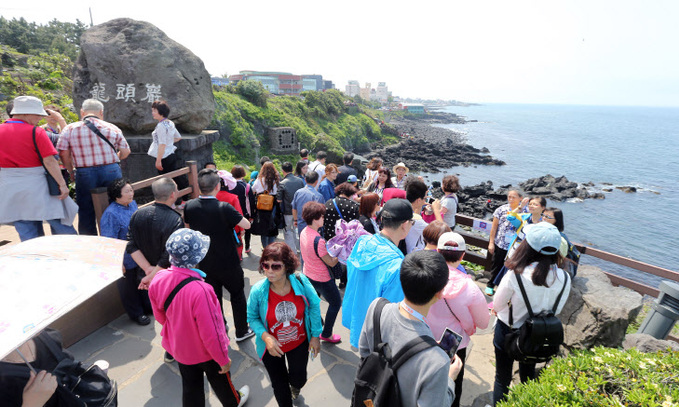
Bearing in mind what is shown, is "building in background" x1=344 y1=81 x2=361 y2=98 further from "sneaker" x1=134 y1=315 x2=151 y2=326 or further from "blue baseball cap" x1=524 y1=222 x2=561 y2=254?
"blue baseball cap" x1=524 y1=222 x2=561 y2=254

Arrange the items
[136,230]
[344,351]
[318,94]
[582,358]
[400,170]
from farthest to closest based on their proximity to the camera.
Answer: [318,94], [400,170], [344,351], [136,230], [582,358]

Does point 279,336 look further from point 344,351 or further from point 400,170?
point 400,170

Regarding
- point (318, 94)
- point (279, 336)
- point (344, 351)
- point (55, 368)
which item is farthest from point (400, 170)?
point (318, 94)

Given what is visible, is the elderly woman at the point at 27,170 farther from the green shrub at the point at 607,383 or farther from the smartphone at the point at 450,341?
the green shrub at the point at 607,383

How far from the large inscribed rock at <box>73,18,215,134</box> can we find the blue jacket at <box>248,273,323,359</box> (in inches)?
250

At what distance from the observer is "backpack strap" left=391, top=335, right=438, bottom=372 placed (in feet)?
5.19

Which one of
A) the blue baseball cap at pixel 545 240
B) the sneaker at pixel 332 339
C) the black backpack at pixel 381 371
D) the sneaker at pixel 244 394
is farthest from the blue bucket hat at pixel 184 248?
the blue baseball cap at pixel 545 240

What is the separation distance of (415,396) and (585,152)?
222ft

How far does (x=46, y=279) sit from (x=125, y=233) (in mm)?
2055

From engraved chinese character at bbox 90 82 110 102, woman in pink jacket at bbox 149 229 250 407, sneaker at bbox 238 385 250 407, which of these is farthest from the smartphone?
engraved chinese character at bbox 90 82 110 102

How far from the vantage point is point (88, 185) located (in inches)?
165

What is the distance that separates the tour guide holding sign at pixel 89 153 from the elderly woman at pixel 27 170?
368 mm

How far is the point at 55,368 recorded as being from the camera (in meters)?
1.85

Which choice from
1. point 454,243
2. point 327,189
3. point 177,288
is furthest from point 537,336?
point 327,189
